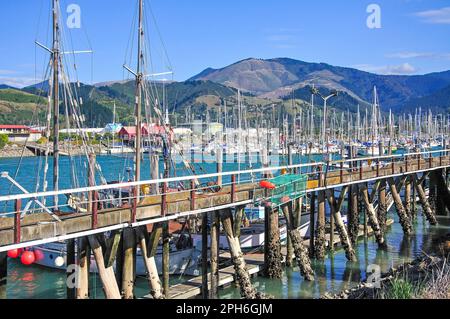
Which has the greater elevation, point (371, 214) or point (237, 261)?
point (371, 214)

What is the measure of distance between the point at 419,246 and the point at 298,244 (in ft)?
42.3

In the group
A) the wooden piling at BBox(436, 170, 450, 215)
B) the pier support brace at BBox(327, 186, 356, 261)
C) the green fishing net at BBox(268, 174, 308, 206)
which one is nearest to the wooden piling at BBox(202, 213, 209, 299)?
the green fishing net at BBox(268, 174, 308, 206)

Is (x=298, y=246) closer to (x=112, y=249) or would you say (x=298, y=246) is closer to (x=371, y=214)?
(x=371, y=214)

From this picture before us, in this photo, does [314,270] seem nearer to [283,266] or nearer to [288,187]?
[283,266]

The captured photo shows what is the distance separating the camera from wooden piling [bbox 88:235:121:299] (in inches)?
666

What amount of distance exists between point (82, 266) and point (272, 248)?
1079 cm

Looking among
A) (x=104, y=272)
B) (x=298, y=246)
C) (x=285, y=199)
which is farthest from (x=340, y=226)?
(x=104, y=272)

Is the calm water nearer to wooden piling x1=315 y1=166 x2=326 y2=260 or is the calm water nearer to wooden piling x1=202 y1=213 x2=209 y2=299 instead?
wooden piling x1=315 y1=166 x2=326 y2=260

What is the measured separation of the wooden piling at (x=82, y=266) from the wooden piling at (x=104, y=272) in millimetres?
417

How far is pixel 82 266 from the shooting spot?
17.6 m

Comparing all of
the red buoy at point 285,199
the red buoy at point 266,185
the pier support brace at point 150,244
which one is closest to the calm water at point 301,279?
the red buoy at point 285,199

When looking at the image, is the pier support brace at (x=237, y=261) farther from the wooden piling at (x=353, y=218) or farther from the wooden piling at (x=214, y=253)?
the wooden piling at (x=353, y=218)

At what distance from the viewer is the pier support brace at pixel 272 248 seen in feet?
85.6

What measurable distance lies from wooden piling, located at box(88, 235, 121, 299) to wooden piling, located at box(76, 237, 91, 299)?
1.37ft
